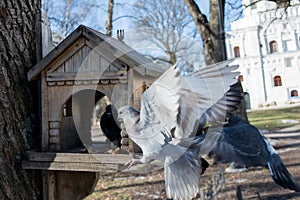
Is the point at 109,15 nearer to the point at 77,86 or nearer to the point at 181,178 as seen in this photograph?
the point at 77,86

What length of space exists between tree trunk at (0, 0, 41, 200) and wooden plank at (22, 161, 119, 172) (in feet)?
0.16

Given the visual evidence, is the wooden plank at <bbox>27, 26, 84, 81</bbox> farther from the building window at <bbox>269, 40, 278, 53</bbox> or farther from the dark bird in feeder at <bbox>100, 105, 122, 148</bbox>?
the building window at <bbox>269, 40, 278, 53</bbox>

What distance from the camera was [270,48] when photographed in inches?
158

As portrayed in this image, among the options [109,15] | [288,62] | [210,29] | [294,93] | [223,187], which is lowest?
[223,187]

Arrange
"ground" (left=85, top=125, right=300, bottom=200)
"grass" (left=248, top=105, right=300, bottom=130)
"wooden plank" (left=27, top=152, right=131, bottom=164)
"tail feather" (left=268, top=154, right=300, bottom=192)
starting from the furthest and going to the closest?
"grass" (left=248, top=105, right=300, bottom=130), "ground" (left=85, top=125, right=300, bottom=200), "wooden plank" (left=27, top=152, right=131, bottom=164), "tail feather" (left=268, top=154, right=300, bottom=192)

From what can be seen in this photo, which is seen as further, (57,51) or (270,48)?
(270,48)

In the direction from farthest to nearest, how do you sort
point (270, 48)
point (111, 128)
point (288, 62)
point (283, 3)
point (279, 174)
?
point (270, 48) → point (288, 62) → point (283, 3) → point (111, 128) → point (279, 174)

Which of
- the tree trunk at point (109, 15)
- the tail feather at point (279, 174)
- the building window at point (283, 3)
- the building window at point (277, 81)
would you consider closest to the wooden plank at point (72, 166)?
the tail feather at point (279, 174)

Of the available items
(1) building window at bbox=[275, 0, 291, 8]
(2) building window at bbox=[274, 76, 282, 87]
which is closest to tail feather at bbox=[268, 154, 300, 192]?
(1) building window at bbox=[275, 0, 291, 8]

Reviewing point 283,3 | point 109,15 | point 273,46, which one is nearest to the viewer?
point 109,15

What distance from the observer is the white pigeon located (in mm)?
466

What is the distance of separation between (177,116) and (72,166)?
397 mm

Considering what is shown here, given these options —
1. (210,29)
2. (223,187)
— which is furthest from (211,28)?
(223,187)

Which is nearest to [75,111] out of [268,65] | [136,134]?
[136,134]
